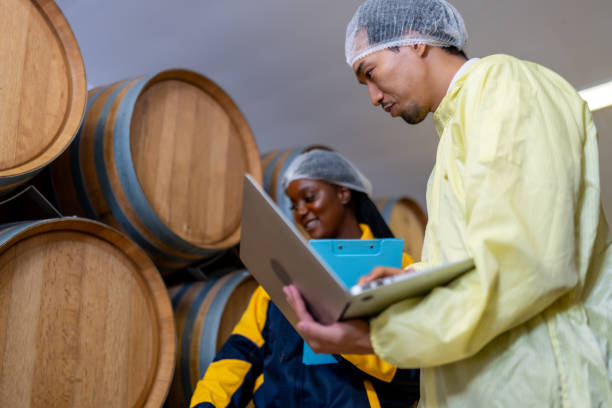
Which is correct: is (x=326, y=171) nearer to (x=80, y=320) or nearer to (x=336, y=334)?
(x=80, y=320)

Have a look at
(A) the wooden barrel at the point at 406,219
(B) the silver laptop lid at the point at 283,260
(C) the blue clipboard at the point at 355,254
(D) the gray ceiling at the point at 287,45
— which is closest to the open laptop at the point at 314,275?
(B) the silver laptop lid at the point at 283,260

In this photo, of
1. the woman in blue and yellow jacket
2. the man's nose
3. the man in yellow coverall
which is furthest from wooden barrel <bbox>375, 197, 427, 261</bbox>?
the man in yellow coverall

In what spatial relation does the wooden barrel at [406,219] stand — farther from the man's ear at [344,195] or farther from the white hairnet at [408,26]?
the white hairnet at [408,26]

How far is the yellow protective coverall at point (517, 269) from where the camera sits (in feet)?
2.84

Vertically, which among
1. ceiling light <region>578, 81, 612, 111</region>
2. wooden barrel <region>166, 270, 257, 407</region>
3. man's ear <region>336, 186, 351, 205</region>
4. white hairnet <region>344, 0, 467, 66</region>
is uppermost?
white hairnet <region>344, 0, 467, 66</region>

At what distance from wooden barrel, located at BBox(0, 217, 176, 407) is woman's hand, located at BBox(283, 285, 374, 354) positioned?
82 cm

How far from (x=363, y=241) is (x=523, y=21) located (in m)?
1.86

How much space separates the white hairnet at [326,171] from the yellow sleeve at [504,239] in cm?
143

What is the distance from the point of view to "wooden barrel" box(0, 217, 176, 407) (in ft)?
4.61

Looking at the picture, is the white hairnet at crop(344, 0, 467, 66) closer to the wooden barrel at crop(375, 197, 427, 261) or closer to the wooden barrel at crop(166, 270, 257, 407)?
the wooden barrel at crop(166, 270, 257, 407)

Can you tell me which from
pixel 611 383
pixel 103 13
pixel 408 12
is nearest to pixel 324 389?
pixel 611 383

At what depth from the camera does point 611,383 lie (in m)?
0.90

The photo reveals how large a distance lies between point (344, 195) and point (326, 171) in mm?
130

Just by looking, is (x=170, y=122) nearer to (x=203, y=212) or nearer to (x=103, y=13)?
(x=203, y=212)
